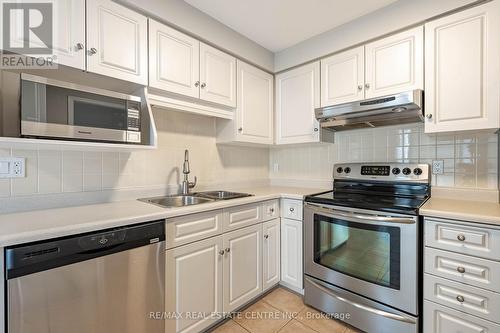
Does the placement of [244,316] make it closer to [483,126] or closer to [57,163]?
[57,163]

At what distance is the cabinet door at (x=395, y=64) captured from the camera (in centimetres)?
168

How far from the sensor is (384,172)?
6.57ft

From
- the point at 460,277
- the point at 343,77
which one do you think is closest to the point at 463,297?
the point at 460,277

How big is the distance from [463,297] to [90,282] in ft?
6.36

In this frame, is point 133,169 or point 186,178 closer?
point 133,169

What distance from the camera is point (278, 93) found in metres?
2.54

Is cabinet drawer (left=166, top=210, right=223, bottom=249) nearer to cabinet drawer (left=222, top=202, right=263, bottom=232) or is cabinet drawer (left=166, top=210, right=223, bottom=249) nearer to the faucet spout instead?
cabinet drawer (left=222, top=202, right=263, bottom=232)

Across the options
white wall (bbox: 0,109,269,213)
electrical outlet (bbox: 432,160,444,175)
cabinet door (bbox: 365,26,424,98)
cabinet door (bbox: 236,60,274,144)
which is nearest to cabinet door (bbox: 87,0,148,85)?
white wall (bbox: 0,109,269,213)

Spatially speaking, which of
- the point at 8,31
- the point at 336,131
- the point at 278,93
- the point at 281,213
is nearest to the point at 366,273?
the point at 281,213

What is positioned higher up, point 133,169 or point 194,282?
point 133,169

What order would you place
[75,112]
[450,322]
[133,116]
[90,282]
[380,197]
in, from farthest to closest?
[380,197] → [133,116] → [450,322] → [75,112] → [90,282]

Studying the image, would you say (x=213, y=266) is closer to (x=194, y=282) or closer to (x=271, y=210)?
(x=194, y=282)

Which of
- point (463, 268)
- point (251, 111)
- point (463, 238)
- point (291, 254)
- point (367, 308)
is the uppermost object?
point (251, 111)

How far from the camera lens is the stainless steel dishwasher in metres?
0.92
